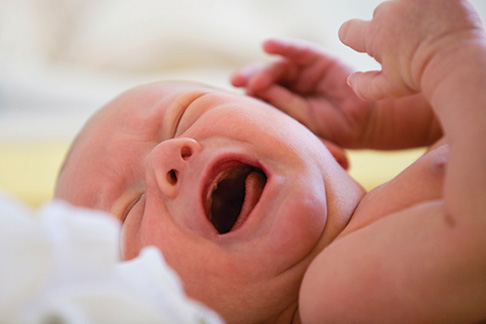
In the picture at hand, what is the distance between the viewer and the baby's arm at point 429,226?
21.5 inches

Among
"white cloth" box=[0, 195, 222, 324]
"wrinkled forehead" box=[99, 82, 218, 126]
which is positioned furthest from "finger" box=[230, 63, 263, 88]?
"white cloth" box=[0, 195, 222, 324]

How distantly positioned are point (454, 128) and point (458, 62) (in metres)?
0.07

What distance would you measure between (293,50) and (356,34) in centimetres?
43

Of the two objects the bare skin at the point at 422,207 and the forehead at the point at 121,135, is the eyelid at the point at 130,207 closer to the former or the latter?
the forehead at the point at 121,135

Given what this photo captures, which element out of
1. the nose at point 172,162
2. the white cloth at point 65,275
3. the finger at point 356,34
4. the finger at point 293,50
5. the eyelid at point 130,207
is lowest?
the eyelid at point 130,207

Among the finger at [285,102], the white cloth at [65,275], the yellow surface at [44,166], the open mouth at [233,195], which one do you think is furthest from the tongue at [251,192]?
the yellow surface at [44,166]

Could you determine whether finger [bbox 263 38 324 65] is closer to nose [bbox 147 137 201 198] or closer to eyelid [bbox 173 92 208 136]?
eyelid [bbox 173 92 208 136]

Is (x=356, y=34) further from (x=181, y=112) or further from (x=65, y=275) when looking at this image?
(x=65, y=275)

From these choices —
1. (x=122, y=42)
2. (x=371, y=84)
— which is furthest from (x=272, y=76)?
(x=122, y=42)

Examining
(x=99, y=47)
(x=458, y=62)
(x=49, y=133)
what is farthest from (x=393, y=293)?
(x=99, y=47)

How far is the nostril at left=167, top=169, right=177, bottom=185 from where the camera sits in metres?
0.70

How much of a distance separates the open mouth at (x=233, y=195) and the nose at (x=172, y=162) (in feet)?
0.13

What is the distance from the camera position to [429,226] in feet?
1.89

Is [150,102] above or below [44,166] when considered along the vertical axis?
above
